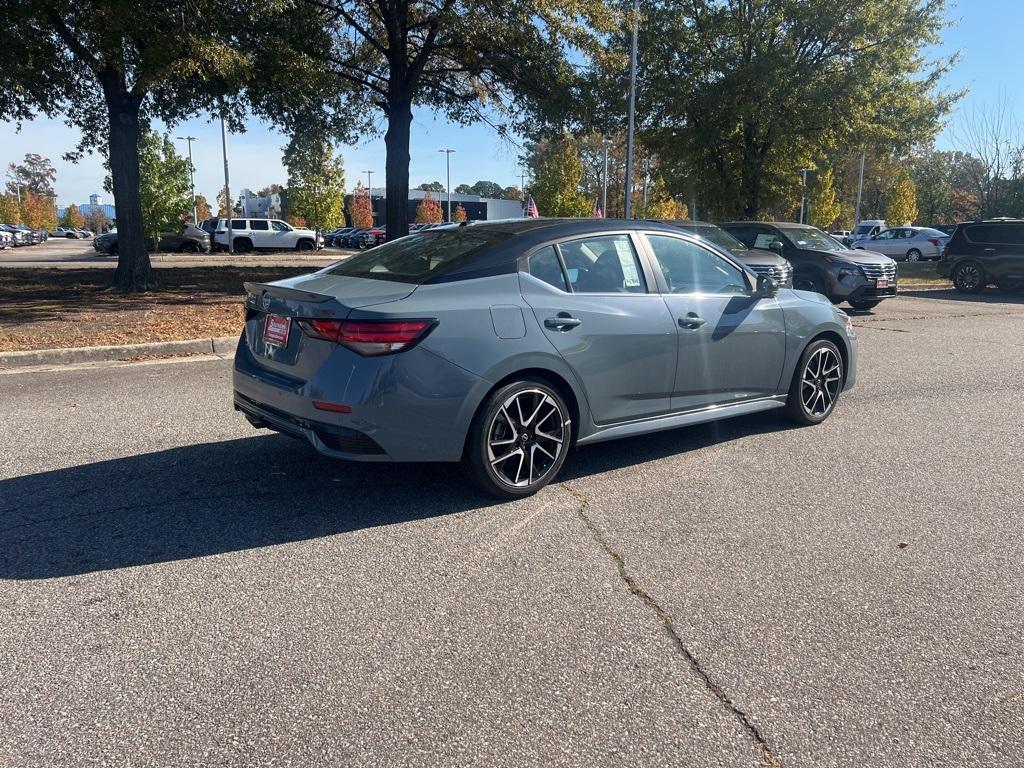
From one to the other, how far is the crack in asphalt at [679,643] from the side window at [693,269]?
67.2 inches

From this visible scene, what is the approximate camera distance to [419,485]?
4746 mm

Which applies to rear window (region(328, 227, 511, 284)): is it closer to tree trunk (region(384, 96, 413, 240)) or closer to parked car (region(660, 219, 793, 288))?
parked car (region(660, 219, 793, 288))

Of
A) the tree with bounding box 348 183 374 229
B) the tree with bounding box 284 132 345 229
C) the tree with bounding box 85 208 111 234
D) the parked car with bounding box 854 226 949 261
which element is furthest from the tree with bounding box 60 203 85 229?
the parked car with bounding box 854 226 949 261

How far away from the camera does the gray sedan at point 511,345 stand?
4.05 meters

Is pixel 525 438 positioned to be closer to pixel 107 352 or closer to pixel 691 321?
pixel 691 321

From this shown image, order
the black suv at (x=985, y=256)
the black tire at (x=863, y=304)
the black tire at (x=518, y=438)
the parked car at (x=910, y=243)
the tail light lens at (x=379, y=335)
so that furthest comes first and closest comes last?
the parked car at (x=910, y=243), the black suv at (x=985, y=256), the black tire at (x=863, y=304), the black tire at (x=518, y=438), the tail light lens at (x=379, y=335)

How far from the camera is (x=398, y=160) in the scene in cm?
1764

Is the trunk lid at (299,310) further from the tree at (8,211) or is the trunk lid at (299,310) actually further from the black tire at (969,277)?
the tree at (8,211)

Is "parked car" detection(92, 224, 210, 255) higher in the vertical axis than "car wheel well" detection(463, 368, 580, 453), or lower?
higher

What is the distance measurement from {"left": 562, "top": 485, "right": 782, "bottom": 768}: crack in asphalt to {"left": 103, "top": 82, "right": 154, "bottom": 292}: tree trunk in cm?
1287

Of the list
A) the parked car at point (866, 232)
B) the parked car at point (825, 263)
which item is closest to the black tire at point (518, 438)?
the parked car at point (825, 263)

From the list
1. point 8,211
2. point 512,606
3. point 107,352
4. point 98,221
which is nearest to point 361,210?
point 8,211

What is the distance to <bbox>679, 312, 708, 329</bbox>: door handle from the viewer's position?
5.11 meters

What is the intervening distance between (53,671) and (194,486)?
1953mm
